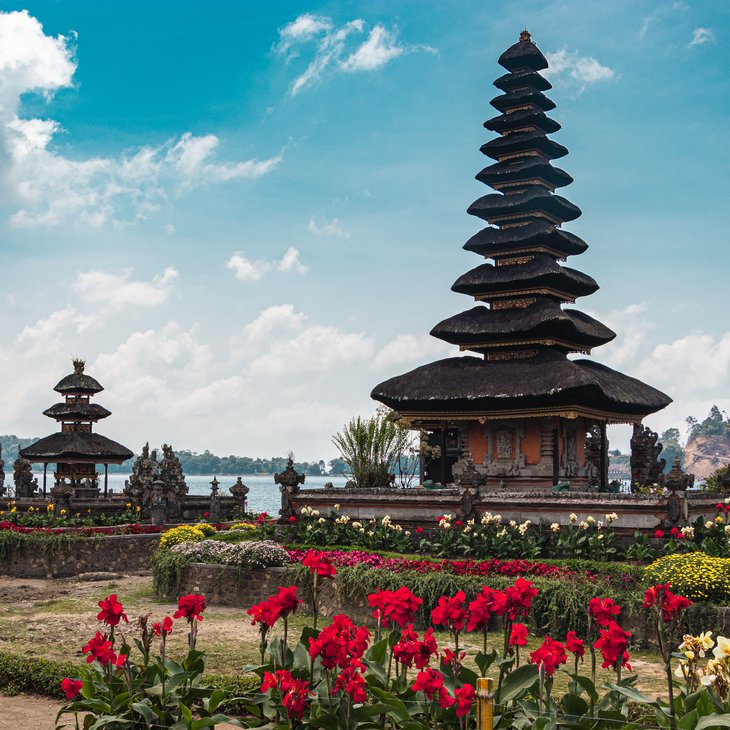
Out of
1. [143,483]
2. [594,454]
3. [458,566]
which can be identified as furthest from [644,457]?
[143,483]

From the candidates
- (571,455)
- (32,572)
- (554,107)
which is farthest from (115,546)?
(554,107)

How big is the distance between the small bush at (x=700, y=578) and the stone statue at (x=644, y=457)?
1926cm

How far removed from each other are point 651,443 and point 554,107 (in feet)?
48.4

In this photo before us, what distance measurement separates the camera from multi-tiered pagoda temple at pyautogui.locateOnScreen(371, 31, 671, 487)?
103ft

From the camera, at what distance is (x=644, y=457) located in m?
35.7

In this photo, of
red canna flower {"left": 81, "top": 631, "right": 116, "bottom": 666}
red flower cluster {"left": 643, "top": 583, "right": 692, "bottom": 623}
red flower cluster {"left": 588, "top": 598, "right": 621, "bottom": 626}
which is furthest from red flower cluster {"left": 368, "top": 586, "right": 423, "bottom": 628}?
red canna flower {"left": 81, "top": 631, "right": 116, "bottom": 666}

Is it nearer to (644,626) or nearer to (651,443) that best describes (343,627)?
(644,626)

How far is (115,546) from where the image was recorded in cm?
2889

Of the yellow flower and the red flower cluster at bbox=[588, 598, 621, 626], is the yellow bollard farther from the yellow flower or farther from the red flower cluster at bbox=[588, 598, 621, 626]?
the yellow flower

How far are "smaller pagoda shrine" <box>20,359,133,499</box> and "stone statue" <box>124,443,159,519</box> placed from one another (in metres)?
0.86

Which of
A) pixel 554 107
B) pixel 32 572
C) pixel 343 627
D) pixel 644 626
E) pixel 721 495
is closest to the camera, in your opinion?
pixel 343 627

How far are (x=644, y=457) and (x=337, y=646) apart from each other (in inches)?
1208

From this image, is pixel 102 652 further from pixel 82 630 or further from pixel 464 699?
pixel 82 630

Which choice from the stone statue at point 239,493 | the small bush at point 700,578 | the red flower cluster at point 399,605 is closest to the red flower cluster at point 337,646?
the red flower cluster at point 399,605
